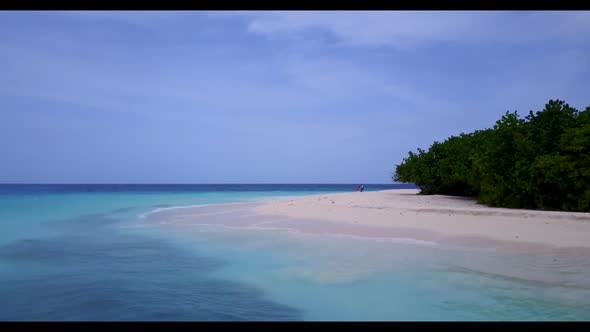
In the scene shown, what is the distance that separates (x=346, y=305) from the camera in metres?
7.07

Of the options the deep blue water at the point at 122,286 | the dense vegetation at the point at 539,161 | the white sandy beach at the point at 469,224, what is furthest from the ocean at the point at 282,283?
the dense vegetation at the point at 539,161

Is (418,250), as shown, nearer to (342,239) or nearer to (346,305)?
(342,239)

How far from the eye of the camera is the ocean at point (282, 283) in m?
6.72

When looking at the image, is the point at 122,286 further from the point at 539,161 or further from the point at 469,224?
the point at 539,161

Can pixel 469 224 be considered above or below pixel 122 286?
above

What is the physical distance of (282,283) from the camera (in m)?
8.50

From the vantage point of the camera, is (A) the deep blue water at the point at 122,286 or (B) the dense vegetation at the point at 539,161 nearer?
(A) the deep blue water at the point at 122,286

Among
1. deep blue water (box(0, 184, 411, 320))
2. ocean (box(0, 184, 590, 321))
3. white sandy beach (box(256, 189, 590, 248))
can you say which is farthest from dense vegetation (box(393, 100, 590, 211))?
deep blue water (box(0, 184, 411, 320))

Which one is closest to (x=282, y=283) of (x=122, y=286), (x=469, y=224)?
(x=122, y=286)

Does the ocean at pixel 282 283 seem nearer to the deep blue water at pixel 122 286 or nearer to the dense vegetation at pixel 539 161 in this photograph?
the deep blue water at pixel 122 286

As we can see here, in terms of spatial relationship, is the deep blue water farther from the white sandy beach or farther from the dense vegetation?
the dense vegetation

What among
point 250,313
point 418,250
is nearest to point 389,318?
point 250,313
